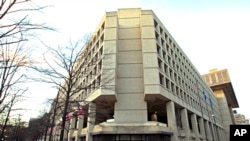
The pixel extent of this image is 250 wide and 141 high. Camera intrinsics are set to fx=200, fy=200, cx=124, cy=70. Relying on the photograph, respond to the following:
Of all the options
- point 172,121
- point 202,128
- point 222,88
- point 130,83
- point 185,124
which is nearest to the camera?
point 172,121

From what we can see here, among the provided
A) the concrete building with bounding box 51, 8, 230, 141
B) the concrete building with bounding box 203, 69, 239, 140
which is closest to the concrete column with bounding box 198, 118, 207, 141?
the concrete building with bounding box 51, 8, 230, 141

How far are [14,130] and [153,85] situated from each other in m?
33.5

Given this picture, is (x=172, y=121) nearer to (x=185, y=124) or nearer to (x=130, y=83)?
(x=185, y=124)

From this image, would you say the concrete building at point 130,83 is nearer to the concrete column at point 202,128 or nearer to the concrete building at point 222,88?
the concrete column at point 202,128

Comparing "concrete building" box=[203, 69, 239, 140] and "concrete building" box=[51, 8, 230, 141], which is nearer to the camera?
"concrete building" box=[51, 8, 230, 141]

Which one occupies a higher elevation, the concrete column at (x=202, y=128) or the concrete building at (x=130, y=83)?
the concrete building at (x=130, y=83)

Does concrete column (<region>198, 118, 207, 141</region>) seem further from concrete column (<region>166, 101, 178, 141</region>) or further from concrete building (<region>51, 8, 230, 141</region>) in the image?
concrete column (<region>166, 101, 178, 141</region>)

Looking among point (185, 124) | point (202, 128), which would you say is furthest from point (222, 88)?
point (185, 124)

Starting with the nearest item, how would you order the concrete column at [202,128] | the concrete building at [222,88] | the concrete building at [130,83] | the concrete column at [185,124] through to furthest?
1. the concrete building at [130,83]
2. the concrete column at [185,124]
3. the concrete column at [202,128]
4. the concrete building at [222,88]

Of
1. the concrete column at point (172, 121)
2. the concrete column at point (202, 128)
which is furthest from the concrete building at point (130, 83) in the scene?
the concrete column at point (202, 128)

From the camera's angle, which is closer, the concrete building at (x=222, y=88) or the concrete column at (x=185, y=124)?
the concrete column at (x=185, y=124)

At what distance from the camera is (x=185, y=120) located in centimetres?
3262

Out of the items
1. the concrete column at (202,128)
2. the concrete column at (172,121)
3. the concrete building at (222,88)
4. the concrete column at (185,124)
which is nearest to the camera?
the concrete column at (172,121)

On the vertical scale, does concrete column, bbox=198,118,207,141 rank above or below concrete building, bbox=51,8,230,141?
below
